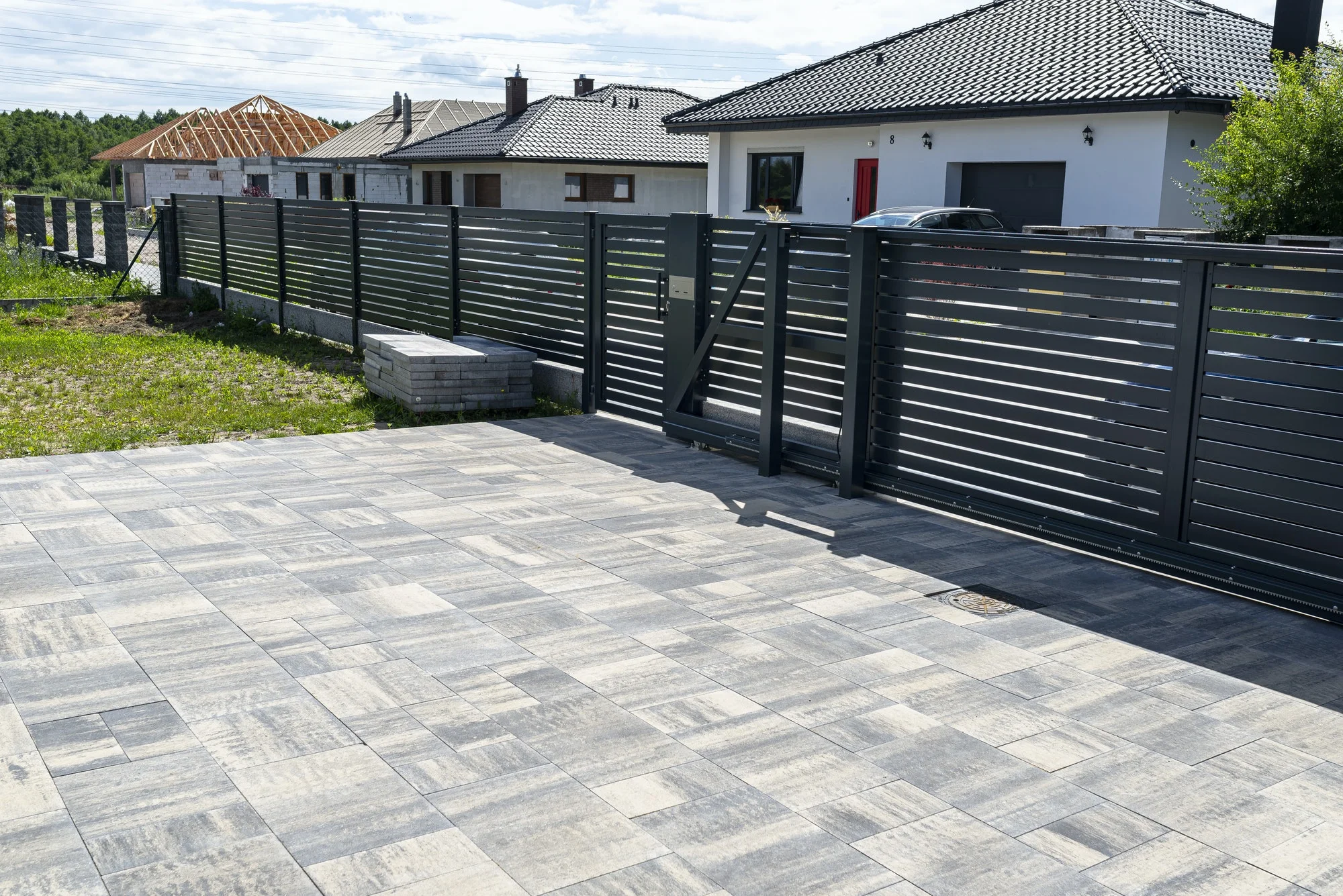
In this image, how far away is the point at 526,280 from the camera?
1141 cm

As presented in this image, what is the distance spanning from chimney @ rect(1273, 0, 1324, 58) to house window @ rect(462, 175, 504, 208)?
2834cm

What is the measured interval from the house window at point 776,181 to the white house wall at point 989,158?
0.20 meters

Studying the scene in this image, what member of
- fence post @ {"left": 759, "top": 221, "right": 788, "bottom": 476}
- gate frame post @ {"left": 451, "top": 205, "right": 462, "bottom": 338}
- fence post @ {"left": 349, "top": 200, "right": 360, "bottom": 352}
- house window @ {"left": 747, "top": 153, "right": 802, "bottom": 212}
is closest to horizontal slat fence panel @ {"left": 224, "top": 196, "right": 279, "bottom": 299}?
fence post @ {"left": 349, "top": 200, "right": 360, "bottom": 352}

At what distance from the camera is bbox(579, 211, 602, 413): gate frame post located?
1043cm

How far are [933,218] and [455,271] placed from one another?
10.4 metres

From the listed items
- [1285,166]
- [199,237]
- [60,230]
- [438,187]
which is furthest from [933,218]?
[438,187]

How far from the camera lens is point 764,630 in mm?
5391

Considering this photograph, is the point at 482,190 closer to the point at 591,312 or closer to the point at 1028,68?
the point at 1028,68

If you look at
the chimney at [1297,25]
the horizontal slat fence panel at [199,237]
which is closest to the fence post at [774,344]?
the horizontal slat fence panel at [199,237]

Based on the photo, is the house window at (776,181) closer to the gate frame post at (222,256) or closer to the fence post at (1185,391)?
the gate frame post at (222,256)

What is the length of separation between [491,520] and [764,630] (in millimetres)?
2321

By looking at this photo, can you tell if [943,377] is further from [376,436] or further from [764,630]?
[376,436]

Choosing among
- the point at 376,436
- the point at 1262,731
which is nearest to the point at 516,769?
the point at 1262,731

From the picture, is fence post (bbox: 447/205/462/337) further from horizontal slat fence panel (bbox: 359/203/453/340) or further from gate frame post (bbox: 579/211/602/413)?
gate frame post (bbox: 579/211/602/413)
